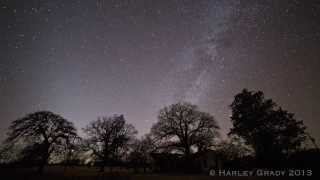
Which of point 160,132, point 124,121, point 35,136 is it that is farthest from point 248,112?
point 35,136

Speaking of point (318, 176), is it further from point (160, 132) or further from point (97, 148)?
point (97, 148)

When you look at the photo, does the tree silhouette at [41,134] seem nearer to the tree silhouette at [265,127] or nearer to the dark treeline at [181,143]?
the dark treeline at [181,143]

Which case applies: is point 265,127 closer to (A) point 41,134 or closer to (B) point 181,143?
(B) point 181,143

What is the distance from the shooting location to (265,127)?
4300cm

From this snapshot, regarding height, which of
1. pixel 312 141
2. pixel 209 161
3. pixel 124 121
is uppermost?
pixel 124 121

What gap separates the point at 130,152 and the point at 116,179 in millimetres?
30704

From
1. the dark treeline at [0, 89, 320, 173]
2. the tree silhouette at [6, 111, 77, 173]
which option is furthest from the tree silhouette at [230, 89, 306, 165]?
the tree silhouette at [6, 111, 77, 173]

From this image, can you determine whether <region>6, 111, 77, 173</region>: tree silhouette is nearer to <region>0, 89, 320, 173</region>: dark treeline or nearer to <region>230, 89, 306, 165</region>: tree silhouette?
<region>0, 89, 320, 173</region>: dark treeline

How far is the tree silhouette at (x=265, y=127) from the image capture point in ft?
137

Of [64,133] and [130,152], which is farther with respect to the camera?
[130,152]

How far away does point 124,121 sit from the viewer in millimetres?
56438

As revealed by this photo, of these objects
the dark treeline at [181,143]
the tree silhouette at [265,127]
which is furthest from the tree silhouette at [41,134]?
the tree silhouette at [265,127]

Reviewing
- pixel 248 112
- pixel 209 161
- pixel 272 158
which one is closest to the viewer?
pixel 272 158

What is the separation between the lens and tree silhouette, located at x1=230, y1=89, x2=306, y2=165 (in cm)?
4162
